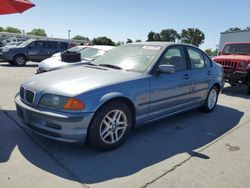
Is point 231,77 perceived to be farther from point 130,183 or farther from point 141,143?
point 130,183

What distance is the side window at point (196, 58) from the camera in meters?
5.73

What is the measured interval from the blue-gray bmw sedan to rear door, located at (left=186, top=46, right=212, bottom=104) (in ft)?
0.14

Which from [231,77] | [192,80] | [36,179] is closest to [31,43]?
[231,77]

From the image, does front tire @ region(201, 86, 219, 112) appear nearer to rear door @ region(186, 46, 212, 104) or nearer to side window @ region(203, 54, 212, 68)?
rear door @ region(186, 46, 212, 104)

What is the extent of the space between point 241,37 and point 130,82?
33.7 metres

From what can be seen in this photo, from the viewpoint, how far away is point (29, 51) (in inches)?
642

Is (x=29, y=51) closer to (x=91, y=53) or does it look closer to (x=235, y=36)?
(x=91, y=53)

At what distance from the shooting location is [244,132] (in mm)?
5340

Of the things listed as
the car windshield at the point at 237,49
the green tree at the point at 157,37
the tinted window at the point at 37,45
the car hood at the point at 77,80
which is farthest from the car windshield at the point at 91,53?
the green tree at the point at 157,37

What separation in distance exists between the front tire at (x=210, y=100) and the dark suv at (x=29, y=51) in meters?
12.3

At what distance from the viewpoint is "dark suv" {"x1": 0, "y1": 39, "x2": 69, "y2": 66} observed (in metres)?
15.7

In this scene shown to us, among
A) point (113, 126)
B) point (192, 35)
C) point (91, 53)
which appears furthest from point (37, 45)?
point (192, 35)

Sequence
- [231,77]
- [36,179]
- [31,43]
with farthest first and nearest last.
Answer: [31,43] → [231,77] → [36,179]

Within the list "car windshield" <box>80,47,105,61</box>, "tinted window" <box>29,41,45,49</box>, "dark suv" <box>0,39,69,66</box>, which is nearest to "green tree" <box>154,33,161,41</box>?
"dark suv" <box>0,39,69,66</box>
